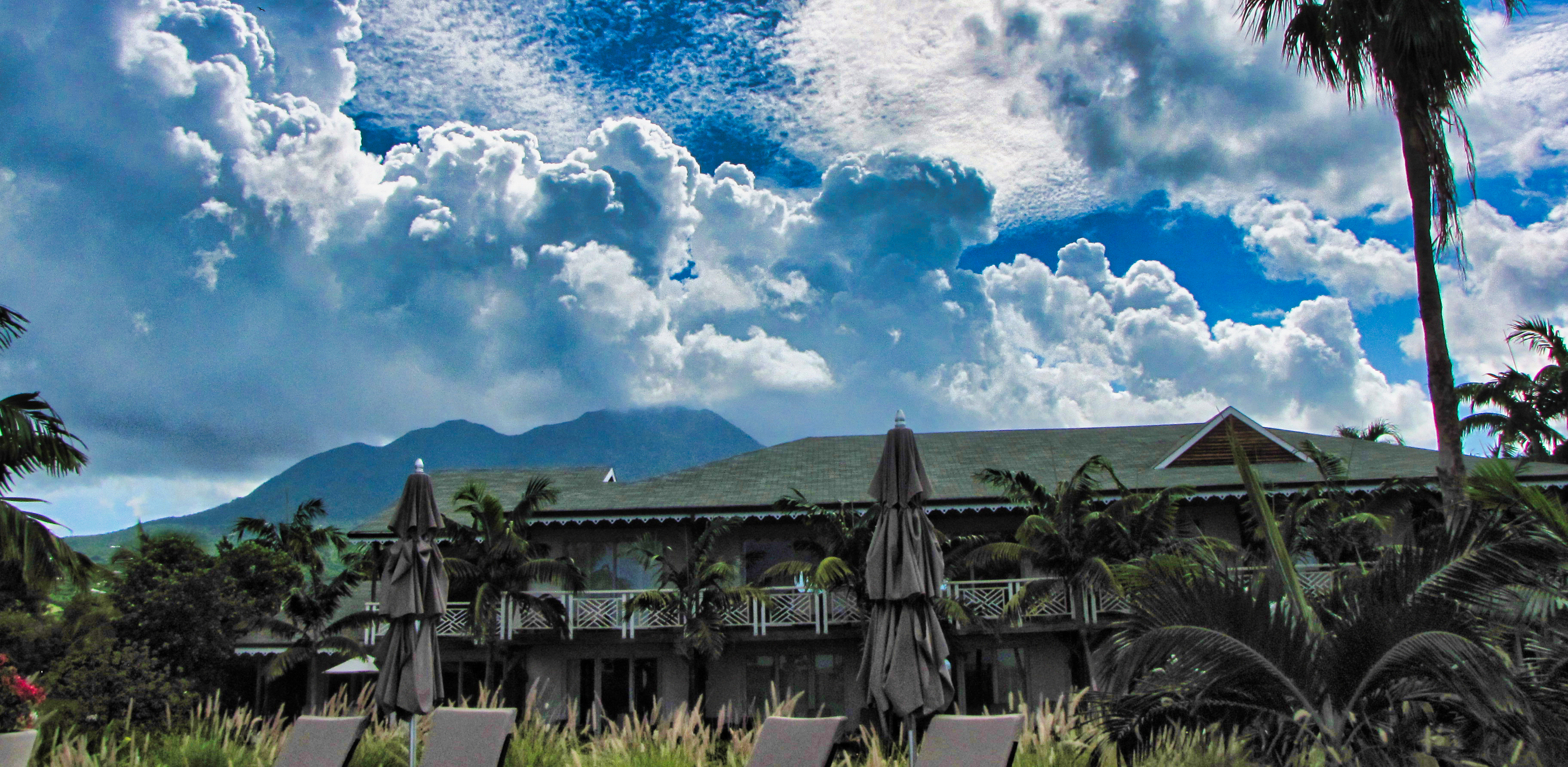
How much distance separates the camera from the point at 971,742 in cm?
852

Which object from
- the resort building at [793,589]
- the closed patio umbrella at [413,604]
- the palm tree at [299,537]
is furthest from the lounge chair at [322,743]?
the palm tree at [299,537]

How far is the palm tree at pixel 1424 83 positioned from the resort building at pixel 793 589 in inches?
321

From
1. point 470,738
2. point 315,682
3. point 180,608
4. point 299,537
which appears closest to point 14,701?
point 470,738

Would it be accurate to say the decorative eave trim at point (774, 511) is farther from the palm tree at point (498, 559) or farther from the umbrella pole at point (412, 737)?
the umbrella pole at point (412, 737)

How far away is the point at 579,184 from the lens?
11462cm

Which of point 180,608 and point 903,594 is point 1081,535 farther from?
point 180,608

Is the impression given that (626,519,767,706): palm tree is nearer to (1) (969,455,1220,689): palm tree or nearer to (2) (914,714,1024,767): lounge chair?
(1) (969,455,1220,689): palm tree

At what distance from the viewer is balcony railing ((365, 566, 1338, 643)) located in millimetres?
20297

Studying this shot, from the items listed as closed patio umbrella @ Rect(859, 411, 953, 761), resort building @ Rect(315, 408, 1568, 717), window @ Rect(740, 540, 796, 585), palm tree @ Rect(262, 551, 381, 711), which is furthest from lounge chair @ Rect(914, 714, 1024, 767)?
palm tree @ Rect(262, 551, 381, 711)

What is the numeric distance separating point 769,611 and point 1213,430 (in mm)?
11223

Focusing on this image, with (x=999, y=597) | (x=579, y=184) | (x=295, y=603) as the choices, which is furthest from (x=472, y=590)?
(x=579, y=184)

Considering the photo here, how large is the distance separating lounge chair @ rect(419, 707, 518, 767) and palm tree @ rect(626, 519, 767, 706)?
9.64 m

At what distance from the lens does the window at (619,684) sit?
22.0m

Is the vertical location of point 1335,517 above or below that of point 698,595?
above
